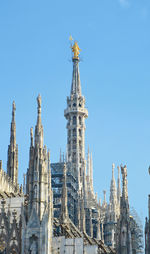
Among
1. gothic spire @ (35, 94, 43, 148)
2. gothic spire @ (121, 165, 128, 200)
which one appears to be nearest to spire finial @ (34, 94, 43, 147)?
gothic spire @ (35, 94, 43, 148)

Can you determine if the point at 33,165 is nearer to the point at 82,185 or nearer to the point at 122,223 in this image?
the point at 122,223

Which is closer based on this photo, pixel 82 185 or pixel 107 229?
pixel 107 229

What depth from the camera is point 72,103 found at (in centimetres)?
14062

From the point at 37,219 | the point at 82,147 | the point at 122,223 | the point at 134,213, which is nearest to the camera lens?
the point at 37,219

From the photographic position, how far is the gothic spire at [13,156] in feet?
199

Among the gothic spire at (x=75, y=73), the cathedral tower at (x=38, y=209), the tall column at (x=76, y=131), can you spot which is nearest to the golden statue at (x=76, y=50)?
the gothic spire at (x=75, y=73)

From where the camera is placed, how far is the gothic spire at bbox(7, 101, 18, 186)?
60.7 metres

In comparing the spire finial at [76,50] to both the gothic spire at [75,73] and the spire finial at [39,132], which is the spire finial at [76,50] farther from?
the spire finial at [39,132]

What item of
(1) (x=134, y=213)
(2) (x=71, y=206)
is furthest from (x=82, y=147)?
(1) (x=134, y=213)

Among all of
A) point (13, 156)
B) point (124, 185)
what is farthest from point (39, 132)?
point (13, 156)

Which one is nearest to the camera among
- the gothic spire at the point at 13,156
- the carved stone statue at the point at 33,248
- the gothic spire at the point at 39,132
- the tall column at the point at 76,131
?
the carved stone statue at the point at 33,248

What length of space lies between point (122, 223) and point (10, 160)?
19726 mm

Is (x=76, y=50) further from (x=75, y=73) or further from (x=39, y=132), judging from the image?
(x=39, y=132)

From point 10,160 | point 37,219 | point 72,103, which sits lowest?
point 37,219
